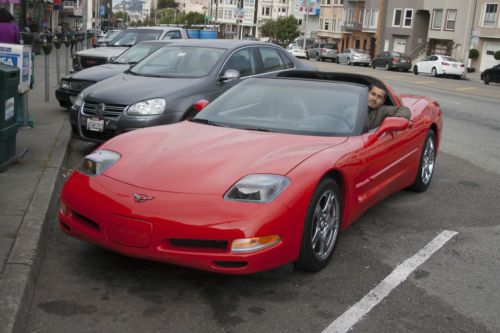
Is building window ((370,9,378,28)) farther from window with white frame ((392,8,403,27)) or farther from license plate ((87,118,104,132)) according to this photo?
license plate ((87,118,104,132))

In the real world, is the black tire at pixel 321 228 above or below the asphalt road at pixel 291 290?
above

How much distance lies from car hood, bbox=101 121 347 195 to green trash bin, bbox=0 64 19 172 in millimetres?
1866

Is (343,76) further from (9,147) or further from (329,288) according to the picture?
(9,147)

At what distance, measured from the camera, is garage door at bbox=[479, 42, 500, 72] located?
47.8m

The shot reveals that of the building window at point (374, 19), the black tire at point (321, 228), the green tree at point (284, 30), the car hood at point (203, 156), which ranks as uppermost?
the building window at point (374, 19)

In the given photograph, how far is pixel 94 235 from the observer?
4.07m

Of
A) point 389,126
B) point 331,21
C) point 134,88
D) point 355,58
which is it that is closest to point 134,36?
point 134,88

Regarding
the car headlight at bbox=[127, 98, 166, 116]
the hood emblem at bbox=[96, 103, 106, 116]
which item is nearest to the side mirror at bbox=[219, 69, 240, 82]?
the car headlight at bbox=[127, 98, 166, 116]

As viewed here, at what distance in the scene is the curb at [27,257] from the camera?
3383 millimetres

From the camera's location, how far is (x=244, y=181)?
4.04 metres

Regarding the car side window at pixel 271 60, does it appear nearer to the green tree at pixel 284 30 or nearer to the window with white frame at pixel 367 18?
the window with white frame at pixel 367 18

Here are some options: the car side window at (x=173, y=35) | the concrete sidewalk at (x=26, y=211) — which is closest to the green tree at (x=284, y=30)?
the car side window at (x=173, y=35)

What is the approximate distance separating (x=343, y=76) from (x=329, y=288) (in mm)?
2898

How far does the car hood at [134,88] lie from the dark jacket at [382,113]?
115 inches
